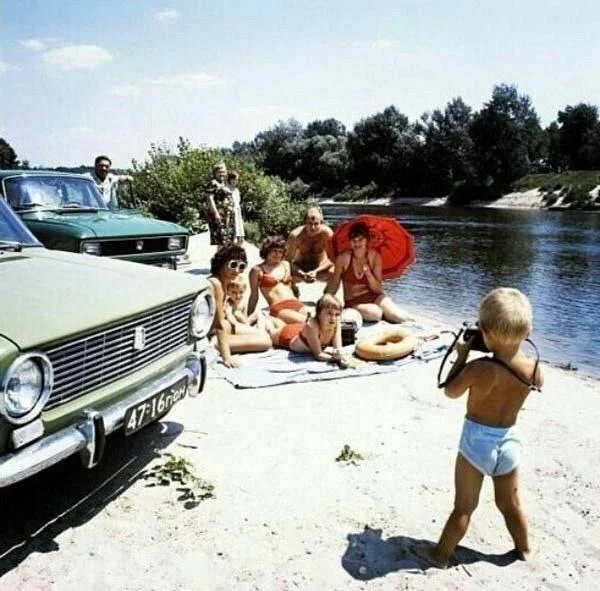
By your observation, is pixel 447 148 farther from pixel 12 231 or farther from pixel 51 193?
pixel 12 231

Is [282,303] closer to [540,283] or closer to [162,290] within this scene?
[162,290]

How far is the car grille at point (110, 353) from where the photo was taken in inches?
120

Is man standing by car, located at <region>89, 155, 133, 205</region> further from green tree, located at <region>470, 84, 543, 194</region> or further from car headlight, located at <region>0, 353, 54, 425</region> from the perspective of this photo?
green tree, located at <region>470, 84, 543, 194</region>

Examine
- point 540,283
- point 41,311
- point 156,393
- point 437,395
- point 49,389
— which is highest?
point 41,311

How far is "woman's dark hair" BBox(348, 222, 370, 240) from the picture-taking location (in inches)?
321

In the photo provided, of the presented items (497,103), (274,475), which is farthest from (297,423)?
(497,103)

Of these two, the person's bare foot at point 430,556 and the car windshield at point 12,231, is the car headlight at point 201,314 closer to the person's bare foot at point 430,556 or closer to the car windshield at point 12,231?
the car windshield at point 12,231

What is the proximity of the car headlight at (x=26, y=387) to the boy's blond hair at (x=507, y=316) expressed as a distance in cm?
194

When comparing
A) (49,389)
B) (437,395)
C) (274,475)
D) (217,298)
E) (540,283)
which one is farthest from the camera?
(540,283)

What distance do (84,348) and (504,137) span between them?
246 ft

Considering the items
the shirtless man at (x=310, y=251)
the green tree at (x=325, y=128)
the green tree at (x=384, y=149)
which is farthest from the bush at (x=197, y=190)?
the green tree at (x=325, y=128)

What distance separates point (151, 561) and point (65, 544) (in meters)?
0.47

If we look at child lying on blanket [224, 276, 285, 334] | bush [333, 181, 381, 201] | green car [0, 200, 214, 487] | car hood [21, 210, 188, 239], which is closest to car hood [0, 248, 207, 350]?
green car [0, 200, 214, 487]

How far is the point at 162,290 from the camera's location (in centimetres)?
388
